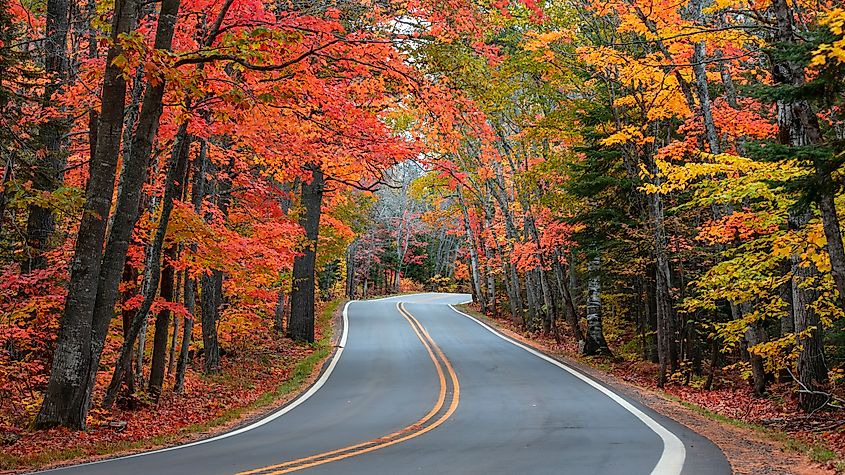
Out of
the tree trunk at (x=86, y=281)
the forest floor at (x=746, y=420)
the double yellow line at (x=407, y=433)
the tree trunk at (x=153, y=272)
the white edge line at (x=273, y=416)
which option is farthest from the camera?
the tree trunk at (x=153, y=272)

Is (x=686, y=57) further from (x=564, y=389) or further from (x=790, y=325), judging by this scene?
(x=564, y=389)

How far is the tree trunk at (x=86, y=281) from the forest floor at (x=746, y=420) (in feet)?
29.6

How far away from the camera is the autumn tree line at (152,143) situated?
9.36 meters

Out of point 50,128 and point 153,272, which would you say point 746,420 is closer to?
point 153,272

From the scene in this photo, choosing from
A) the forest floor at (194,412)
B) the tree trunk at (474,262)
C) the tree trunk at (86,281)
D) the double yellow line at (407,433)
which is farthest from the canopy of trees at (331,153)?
the tree trunk at (474,262)

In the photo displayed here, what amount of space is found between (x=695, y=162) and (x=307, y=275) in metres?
13.4

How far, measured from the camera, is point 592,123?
18.9 meters

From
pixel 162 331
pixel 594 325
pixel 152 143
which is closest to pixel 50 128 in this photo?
pixel 152 143

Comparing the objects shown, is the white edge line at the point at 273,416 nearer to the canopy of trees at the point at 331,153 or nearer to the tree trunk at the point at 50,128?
the canopy of trees at the point at 331,153

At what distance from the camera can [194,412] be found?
42.4 feet

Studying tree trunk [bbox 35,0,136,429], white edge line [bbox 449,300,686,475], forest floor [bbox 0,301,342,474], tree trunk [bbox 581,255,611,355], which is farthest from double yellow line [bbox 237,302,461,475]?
tree trunk [bbox 581,255,611,355]

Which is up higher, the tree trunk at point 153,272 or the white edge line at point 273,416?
the tree trunk at point 153,272

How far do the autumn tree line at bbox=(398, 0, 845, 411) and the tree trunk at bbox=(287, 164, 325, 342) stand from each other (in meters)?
5.75

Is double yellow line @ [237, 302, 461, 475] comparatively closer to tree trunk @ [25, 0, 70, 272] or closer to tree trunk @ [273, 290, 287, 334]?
tree trunk @ [25, 0, 70, 272]
